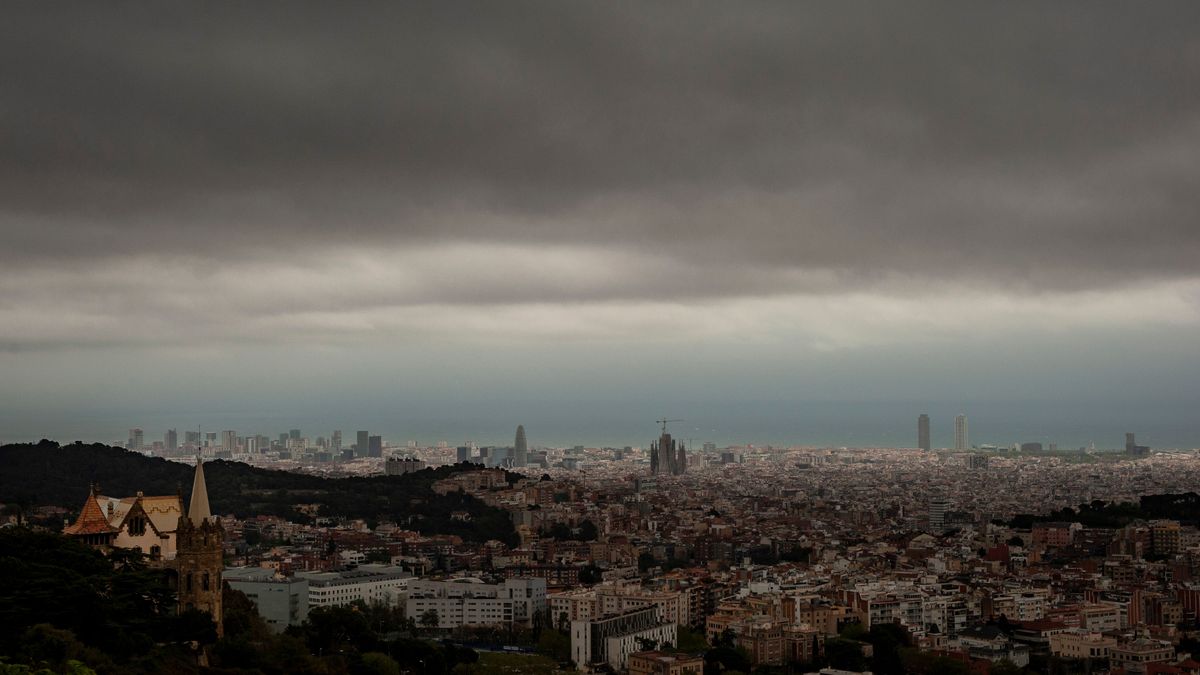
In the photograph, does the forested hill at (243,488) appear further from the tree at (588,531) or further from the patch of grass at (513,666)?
the patch of grass at (513,666)

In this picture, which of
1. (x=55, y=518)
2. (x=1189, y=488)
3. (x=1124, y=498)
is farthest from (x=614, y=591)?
(x=1189, y=488)

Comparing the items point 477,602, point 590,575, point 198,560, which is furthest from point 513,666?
point 590,575

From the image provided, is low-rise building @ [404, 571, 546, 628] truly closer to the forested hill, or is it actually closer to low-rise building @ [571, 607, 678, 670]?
low-rise building @ [571, 607, 678, 670]

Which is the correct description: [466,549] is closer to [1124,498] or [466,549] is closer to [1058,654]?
[1058,654]

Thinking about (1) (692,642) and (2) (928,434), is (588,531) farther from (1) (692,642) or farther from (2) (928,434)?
(2) (928,434)

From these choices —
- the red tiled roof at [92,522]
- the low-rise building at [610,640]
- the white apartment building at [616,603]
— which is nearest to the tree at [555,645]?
the low-rise building at [610,640]
